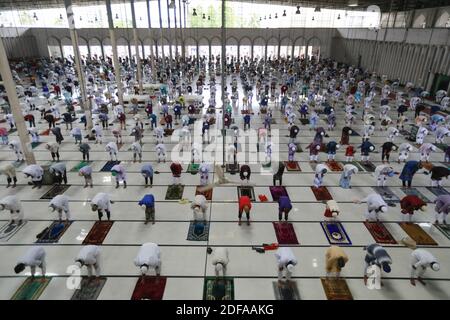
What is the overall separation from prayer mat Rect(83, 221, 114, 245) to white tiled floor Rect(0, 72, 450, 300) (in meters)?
0.16

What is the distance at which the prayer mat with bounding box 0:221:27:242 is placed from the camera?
A: 834cm

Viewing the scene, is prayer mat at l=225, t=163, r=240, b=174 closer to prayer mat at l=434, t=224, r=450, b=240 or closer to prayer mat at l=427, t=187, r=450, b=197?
prayer mat at l=434, t=224, r=450, b=240

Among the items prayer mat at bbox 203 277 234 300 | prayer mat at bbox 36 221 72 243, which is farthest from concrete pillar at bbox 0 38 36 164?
prayer mat at bbox 203 277 234 300

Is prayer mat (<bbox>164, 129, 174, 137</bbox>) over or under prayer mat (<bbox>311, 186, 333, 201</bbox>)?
over

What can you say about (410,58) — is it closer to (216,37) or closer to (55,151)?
(216,37)

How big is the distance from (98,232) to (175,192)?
2.83 m

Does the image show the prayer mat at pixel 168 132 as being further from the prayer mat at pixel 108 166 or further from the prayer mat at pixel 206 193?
the prayer mat at pixel 206 193

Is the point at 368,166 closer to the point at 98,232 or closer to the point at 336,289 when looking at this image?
the point at 336,289

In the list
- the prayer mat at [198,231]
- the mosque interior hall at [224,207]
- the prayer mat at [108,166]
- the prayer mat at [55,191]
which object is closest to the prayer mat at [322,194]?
the mosque interior hall at [224,207]

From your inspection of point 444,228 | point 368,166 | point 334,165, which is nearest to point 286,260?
point 444,228

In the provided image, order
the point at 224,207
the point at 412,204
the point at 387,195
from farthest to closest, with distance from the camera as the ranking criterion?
the point at 387,195 → the point at 224,207 → the point at 412,204

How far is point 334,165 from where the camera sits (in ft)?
41.0

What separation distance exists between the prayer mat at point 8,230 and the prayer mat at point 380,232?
9548 millimetres

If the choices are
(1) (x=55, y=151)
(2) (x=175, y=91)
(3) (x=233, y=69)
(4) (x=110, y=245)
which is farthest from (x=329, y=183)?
(3) (x=233, y=69)
